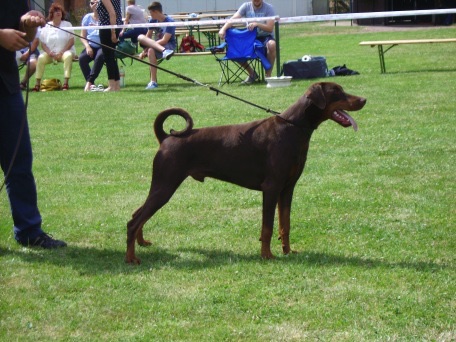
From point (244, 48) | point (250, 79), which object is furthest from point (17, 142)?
point (250, 79)

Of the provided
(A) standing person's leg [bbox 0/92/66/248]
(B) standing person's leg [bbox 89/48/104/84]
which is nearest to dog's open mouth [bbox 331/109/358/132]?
(A) standing person's leg [bbox 0/92/66/248]

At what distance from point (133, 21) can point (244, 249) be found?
14240 millimetres

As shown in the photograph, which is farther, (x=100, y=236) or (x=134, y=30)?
(x=134, y=30)

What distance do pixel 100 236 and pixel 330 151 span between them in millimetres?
3723

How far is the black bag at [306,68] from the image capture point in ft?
54.0

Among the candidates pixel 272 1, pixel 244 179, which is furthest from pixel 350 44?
pixel 244 179

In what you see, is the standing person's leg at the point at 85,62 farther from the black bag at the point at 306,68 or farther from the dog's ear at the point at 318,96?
the dog's ear at the point at 318,96

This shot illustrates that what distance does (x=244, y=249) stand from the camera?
6.12 metres

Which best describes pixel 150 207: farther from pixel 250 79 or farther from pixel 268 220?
pixel 250 79

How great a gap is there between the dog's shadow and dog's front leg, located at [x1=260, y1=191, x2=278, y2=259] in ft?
0.25

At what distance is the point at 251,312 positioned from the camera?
476 cm

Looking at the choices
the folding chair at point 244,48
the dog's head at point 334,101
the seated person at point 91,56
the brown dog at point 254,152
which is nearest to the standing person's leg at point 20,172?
the brown dog at point 254,152

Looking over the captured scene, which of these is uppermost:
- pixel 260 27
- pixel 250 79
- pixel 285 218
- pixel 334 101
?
pixel 334 101

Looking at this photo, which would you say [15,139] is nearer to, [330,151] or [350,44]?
[330,151]
